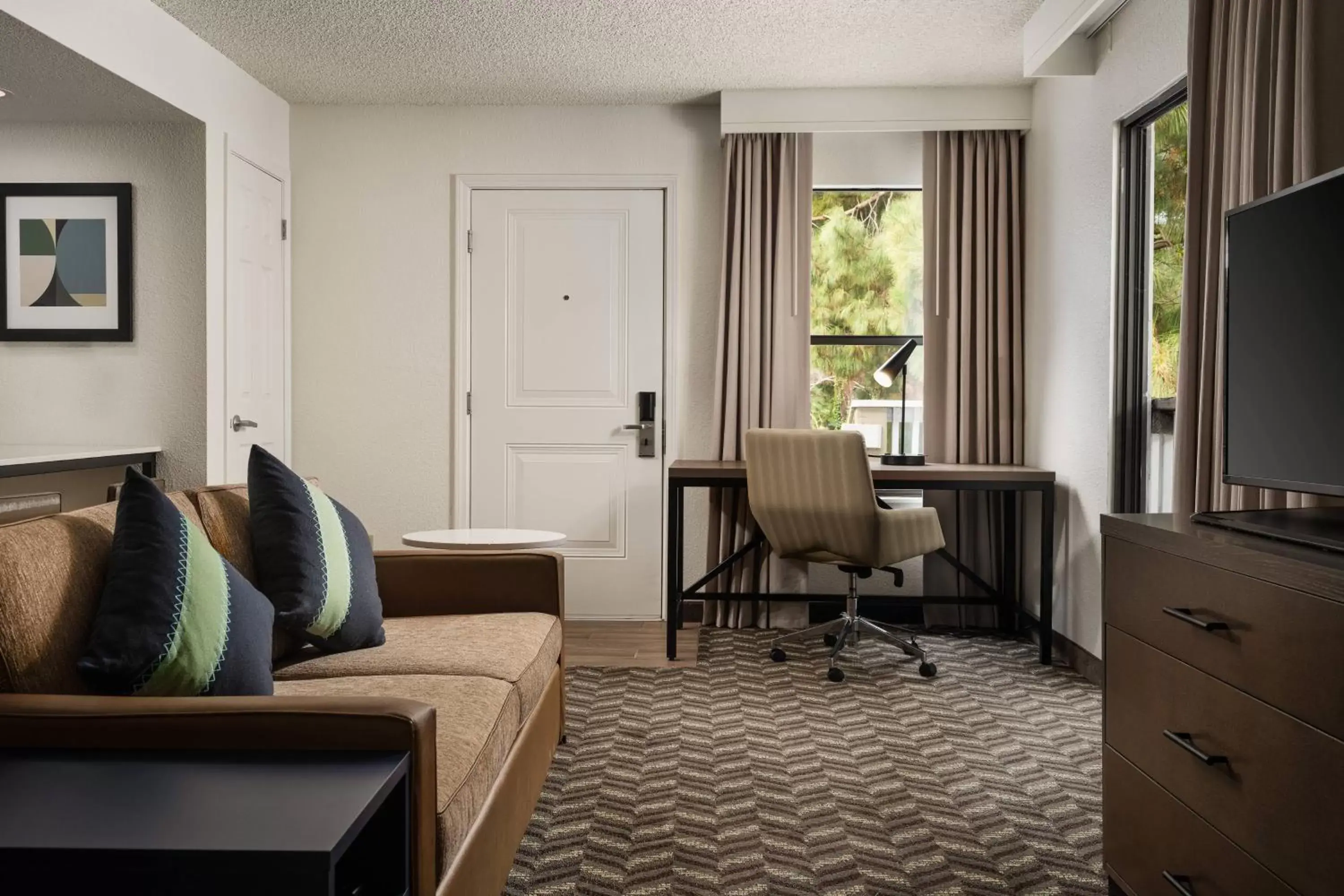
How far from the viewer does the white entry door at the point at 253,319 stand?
425 cm

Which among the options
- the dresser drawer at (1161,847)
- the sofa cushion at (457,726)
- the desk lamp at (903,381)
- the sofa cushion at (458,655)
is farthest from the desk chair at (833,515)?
the sofa cushion at (457,726)

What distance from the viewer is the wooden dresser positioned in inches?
53.3

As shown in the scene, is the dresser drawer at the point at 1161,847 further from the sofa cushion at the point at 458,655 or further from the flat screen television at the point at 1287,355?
the sofa cushion at the point at 458,655

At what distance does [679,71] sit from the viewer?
14.4ft

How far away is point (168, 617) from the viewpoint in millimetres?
1525

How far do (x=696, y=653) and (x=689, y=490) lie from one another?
3.05ft

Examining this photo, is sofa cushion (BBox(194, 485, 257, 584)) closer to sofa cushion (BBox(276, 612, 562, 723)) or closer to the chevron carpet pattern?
sofa cushion (BBox(276, 612, 562, 723))

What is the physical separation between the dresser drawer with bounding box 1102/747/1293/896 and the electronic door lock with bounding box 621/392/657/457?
3.11 meters

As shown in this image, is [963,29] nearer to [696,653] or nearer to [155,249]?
[696,653]

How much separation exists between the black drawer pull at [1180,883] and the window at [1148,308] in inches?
75.6

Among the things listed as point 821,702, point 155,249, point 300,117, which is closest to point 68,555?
point 821,702

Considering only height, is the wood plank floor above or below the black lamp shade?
below

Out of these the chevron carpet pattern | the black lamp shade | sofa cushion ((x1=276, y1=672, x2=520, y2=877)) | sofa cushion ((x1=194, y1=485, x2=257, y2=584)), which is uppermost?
the black lamp shade

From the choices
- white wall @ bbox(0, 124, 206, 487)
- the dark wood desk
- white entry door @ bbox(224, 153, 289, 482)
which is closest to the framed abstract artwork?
white wall @ bbox(0, 124, 206, 487)
